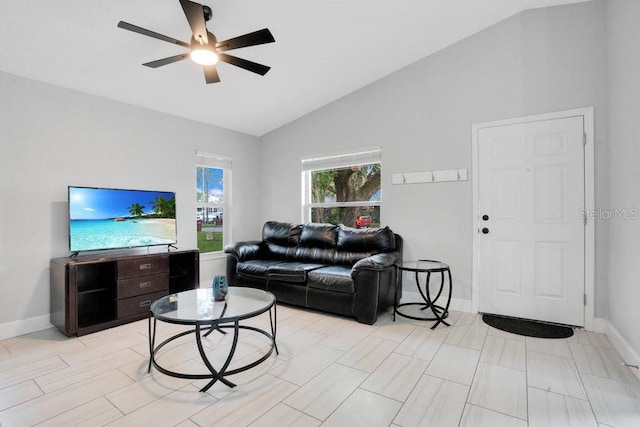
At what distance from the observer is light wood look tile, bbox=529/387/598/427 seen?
5.51 feet

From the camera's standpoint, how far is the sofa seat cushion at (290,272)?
353 cm

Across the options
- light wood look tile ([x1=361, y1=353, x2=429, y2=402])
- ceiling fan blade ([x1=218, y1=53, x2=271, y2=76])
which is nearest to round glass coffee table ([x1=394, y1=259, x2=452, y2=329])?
light wood look tile ([x1=361, y1=353, x2=429, y2=402])

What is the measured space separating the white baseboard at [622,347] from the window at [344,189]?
8.12 ft

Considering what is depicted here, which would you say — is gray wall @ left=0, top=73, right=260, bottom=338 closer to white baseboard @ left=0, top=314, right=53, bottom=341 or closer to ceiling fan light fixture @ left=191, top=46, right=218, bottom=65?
white baseboard @ left=0, top=314, right=53, bottom=341

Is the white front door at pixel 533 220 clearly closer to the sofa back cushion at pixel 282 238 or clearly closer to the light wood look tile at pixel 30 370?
the sofa back cushion at pixel 282 238

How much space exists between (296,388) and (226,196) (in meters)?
3.44

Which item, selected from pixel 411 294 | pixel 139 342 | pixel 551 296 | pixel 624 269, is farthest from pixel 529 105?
pixel 139 342

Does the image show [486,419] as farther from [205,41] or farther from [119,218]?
[119,218]

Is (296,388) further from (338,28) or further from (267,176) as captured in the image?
(267,176)

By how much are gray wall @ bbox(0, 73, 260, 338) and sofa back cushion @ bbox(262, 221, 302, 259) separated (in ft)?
5.04

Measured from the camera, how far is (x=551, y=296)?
3.12 metres

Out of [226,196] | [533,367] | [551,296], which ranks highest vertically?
[226,196]

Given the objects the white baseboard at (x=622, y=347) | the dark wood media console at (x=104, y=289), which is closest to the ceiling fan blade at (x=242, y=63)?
the dark wood media console at (x=104, y=289)

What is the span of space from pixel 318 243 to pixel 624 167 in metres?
3.07
